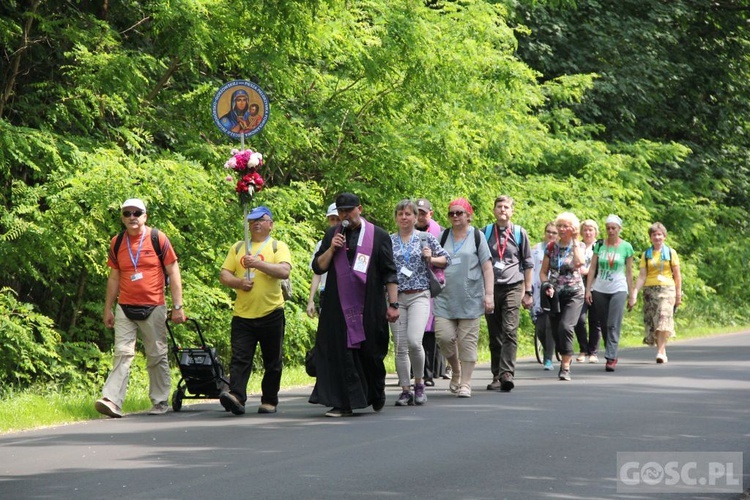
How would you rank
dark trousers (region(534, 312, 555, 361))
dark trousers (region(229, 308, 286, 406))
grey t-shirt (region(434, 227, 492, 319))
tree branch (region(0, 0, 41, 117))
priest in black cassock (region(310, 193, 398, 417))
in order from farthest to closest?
dark trousers (region(534, 312, 555, 361))
tree branch (region(0, 0, 41, 117))
grey t-shirt (region(434, 227, 492, 319))
dark trousers (region(229, 308, 286, 406))
priest in black cassock (region(310, 193, 398, 417))

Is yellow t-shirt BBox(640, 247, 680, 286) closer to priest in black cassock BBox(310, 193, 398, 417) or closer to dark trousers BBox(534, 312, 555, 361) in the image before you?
dark trousers BBox(534, 312, 555, 361)

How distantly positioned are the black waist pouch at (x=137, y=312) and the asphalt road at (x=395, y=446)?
0.96 m

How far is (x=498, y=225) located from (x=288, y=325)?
11.2 ft

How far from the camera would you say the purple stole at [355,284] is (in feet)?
41.2

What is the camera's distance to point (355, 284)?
500 inches

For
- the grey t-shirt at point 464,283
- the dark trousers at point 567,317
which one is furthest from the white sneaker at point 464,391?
the dark trousers at point 567,317

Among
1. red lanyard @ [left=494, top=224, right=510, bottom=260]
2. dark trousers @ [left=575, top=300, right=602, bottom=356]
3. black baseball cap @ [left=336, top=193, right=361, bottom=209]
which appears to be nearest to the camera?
black baseball cap @ [left=336, top=193, right=361, bottom=209]

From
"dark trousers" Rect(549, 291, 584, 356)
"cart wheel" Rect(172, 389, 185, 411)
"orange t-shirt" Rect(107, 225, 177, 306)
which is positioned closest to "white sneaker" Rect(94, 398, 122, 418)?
"cart wheel" Rect(172, 389, 185, 411)

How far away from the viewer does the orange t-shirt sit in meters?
13.0

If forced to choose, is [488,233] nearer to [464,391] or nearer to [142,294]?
[464,391]

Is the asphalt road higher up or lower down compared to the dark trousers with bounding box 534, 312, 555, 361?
lower down

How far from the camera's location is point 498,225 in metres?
15.4

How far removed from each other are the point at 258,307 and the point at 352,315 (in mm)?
957

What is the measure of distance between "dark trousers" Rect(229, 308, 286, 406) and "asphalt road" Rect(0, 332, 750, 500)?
311 mm
